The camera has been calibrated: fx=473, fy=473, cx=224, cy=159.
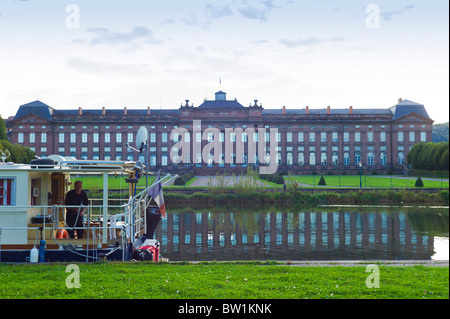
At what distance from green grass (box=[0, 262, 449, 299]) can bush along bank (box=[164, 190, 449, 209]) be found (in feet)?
74.1

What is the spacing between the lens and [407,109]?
242ft

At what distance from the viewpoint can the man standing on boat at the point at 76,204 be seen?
10941mm

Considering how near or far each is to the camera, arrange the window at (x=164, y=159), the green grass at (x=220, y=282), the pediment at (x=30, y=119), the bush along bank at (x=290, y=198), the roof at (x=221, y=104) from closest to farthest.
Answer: the green grass at (x=220, y=282) → the bush along bank at (x=290, y=198) → the pediment at (x=30, y=119) → the window at (x=164, y=159) → the roof at (x=221, y=104)

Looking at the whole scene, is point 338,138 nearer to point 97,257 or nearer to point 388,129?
point 388,129

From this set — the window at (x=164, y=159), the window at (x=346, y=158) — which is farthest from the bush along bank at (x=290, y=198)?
the window at (x=346, y=158)

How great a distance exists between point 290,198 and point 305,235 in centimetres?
1401

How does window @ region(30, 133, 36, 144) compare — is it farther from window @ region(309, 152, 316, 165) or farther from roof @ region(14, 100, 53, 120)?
window @ region(309, 152, 316, 165)

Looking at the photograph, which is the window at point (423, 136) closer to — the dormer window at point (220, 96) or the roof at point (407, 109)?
the roof at point (407, 109)

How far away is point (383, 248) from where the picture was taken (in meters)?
15.4

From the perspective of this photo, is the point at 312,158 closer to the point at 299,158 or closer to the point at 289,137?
the point at 299,158

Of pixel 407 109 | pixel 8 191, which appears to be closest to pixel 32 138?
pixel 407 109

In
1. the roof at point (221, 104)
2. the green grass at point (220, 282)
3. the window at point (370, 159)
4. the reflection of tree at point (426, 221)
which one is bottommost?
the reflection of tree at point (426, 221)

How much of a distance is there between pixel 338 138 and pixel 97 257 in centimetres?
6704

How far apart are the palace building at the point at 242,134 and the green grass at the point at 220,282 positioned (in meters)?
62.2
